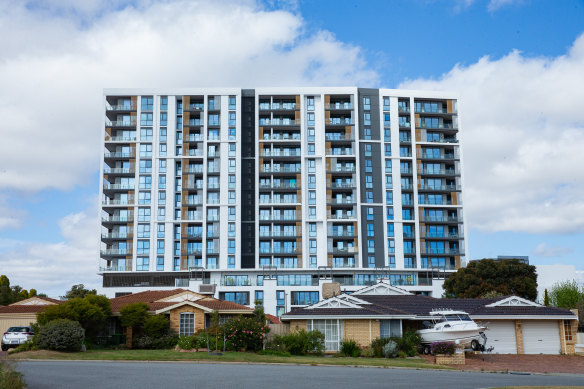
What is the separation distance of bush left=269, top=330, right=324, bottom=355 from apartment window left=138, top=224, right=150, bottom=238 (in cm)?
5587

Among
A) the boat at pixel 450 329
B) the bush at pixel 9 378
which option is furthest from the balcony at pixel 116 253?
the bush at pixel 9 378

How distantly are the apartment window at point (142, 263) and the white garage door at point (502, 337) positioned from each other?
188ft

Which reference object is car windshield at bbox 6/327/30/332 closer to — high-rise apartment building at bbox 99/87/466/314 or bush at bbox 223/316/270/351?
bush at bbox 223/316/270/351

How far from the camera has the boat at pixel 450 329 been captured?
37.1m

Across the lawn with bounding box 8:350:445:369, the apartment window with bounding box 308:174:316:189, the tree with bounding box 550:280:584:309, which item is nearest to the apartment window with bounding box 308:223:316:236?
the apartment window with bounding box 308:174:316:189

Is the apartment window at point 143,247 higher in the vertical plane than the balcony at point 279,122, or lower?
lower

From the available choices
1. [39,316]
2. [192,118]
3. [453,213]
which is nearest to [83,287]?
[192,118]

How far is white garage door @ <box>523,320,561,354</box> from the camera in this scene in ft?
140

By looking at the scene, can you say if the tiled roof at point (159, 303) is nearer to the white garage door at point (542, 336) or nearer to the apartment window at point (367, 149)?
the white garage door at point (542, 336)

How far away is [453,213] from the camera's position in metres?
95.2

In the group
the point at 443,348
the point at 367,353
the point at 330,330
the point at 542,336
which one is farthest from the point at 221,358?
the point at 542,336

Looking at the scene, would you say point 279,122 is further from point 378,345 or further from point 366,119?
point 378,345

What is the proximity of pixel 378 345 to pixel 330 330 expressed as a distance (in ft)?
10.8

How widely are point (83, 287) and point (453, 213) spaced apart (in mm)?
56075
